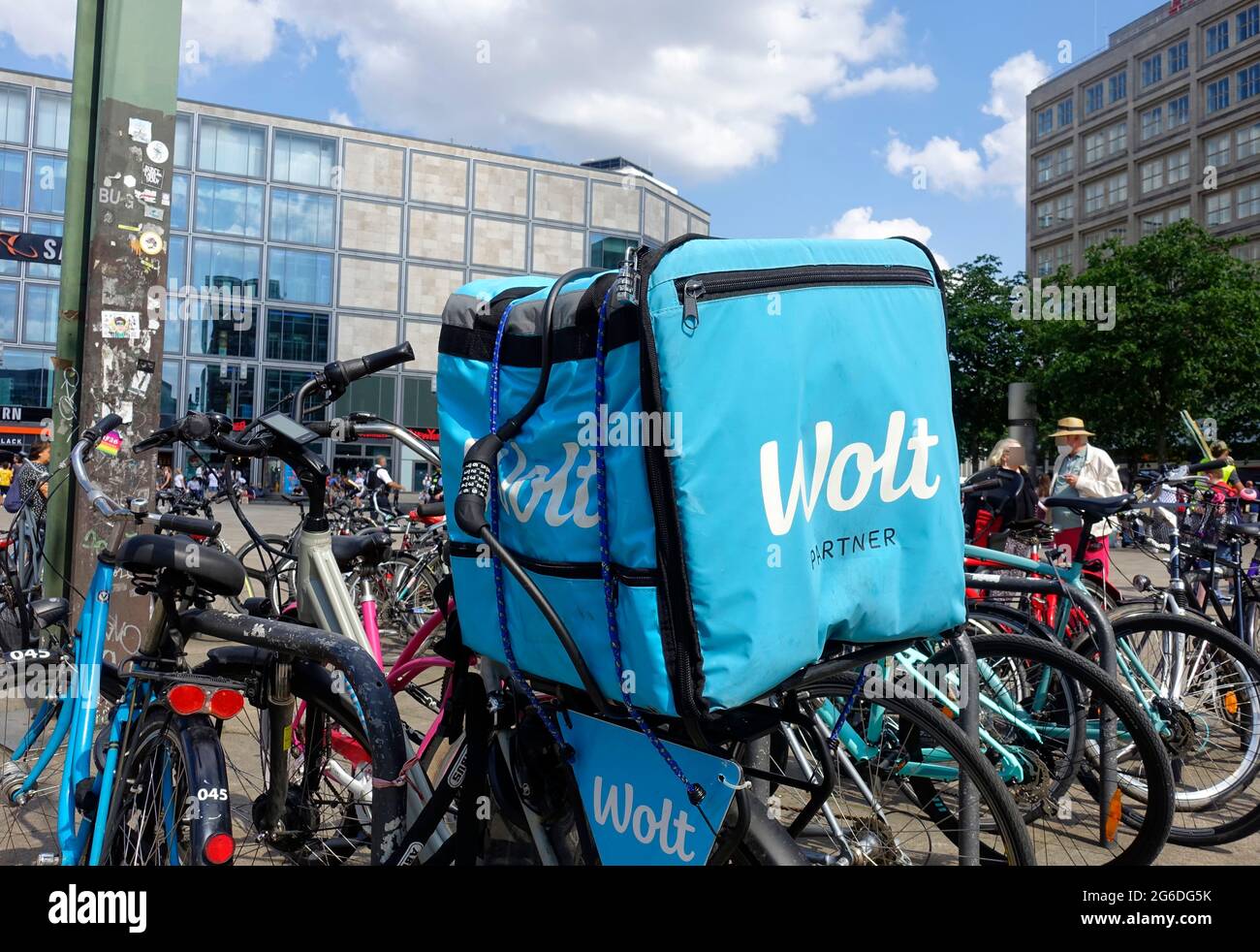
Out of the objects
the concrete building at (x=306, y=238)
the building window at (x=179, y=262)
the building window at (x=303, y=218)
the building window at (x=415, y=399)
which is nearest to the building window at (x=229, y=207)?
the concrete building at (x=306, y=238)

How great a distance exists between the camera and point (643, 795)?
6.48 ft

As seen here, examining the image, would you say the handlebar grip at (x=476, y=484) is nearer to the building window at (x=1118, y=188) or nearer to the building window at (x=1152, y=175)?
the building window at (x=1152, y=175)

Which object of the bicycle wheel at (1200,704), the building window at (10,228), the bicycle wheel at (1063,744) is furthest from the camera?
the building window at (10,228)

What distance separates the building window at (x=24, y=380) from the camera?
4469 centimetres

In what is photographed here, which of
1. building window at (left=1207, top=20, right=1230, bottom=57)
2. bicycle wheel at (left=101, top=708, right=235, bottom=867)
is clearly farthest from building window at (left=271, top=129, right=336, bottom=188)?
bicycle wheel at (left=101, top=708, right=235, bottom=867)

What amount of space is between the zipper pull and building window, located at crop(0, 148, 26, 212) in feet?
165

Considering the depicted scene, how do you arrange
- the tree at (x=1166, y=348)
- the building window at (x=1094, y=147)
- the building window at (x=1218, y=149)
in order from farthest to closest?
the building window at (x=1094, y=147) → the building window at (x=1218, y=149) → the tree at (x=1166, y=348)

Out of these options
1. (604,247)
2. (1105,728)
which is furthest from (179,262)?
(1105,728)

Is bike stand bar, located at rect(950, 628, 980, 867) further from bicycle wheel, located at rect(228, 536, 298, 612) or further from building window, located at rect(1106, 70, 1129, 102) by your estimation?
building window, located at rect(1106, 70, 1129, 102)

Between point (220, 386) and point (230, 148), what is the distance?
10808 mm

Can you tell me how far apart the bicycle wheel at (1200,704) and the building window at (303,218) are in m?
48.4

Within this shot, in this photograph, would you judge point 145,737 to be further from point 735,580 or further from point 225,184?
point 225,184

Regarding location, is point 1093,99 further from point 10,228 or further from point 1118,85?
point 10,228
